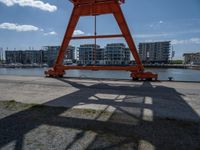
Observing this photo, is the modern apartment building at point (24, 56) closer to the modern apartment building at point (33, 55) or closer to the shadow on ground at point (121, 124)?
the modern apartment building at point (33, 55)

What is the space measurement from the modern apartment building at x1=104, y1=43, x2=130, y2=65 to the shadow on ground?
90260mm

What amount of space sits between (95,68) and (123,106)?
6.32 metres

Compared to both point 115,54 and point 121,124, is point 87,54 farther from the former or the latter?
point 121,124

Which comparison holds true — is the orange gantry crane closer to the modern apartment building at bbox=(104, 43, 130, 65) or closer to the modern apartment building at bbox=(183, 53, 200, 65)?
the modern apartment building at bbox=(104, 43, 130, 65)

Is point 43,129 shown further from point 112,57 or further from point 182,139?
point 112,57

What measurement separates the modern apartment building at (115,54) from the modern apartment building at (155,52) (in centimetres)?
1453

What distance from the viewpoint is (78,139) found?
3.05 m

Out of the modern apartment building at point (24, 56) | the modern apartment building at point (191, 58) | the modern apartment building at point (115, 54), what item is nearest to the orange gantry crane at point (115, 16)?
the modern apartment building at point (115, 54)

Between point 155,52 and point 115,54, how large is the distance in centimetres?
2973

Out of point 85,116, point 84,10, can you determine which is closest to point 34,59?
point 84,10

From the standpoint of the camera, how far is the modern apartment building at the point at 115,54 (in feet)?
314

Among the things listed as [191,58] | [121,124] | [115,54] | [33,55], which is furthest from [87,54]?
[121,124]

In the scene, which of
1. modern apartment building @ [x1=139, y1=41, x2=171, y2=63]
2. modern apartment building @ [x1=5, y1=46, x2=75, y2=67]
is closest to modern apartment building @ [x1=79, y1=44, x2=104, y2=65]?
modern apartment building @ [x1=5, y1=46, x2=75, y2=67]

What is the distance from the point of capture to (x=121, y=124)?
12.3 ft
